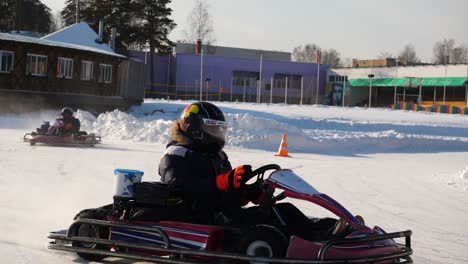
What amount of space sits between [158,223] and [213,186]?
585mm

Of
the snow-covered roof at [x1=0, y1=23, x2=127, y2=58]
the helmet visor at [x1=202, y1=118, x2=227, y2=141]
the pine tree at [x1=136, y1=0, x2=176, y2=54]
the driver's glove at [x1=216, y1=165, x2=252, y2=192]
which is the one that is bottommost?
the driver's glove at [x1=216, y1=165, x2=252, y2=192]

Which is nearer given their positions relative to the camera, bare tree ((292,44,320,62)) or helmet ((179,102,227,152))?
helmet ((179,102,227,152))

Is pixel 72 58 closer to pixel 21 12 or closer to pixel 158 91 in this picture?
pixel 158 91

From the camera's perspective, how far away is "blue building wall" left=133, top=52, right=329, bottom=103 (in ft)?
180

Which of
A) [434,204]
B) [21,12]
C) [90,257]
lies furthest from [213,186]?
[21,12]

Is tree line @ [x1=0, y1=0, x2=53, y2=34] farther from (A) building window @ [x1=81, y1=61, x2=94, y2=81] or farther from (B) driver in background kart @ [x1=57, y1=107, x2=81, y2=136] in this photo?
(B) driver in background kart @ [x1=57, y1=107, x2=81, y2=136]

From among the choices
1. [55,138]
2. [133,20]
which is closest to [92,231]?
[55,138]

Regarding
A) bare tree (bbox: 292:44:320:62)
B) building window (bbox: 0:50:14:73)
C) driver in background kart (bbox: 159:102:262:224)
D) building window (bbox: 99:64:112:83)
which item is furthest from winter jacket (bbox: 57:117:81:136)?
bare tree (bbox: 292:44:320:62)

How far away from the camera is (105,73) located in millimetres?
36281

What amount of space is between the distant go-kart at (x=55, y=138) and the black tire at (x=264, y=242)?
522 inches

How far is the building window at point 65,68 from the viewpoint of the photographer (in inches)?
1332

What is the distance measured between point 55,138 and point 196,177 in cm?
1267

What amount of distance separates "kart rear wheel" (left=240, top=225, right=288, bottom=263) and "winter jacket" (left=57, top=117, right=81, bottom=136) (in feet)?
44.1

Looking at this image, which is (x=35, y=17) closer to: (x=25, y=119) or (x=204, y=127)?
(x=25, y=119)
